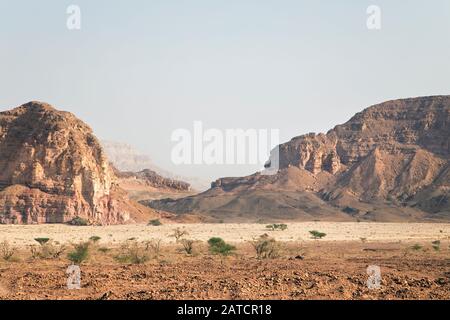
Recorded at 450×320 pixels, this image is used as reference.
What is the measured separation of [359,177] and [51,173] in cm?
8130

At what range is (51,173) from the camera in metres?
80.8

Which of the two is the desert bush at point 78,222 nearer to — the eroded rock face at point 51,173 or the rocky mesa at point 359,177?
the eroded rock face at point 51,173

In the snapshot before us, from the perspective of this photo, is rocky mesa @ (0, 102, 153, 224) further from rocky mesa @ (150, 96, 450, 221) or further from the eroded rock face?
rocky mesa @ (150, 96, 450, 221)

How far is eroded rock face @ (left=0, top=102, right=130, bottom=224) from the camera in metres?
77.6

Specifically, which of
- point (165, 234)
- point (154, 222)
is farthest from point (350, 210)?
point (165, 234)

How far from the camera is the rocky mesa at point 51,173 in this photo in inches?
3056

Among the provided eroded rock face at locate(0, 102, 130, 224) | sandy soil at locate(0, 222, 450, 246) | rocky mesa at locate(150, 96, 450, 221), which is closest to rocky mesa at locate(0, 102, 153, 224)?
eroded rock face at locate(0, 102, 130, 224)

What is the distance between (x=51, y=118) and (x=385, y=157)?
8628 centimetres

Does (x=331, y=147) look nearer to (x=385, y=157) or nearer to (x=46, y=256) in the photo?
(x=385, y=157)

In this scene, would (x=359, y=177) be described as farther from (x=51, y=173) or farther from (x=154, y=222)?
(x=51, y=173)

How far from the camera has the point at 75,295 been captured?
1548 cm

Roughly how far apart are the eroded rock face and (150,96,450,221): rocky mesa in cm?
3808

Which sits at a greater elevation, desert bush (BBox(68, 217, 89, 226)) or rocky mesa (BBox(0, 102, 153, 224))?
rocky mesa (BBox(0, 102, 153, 224))
